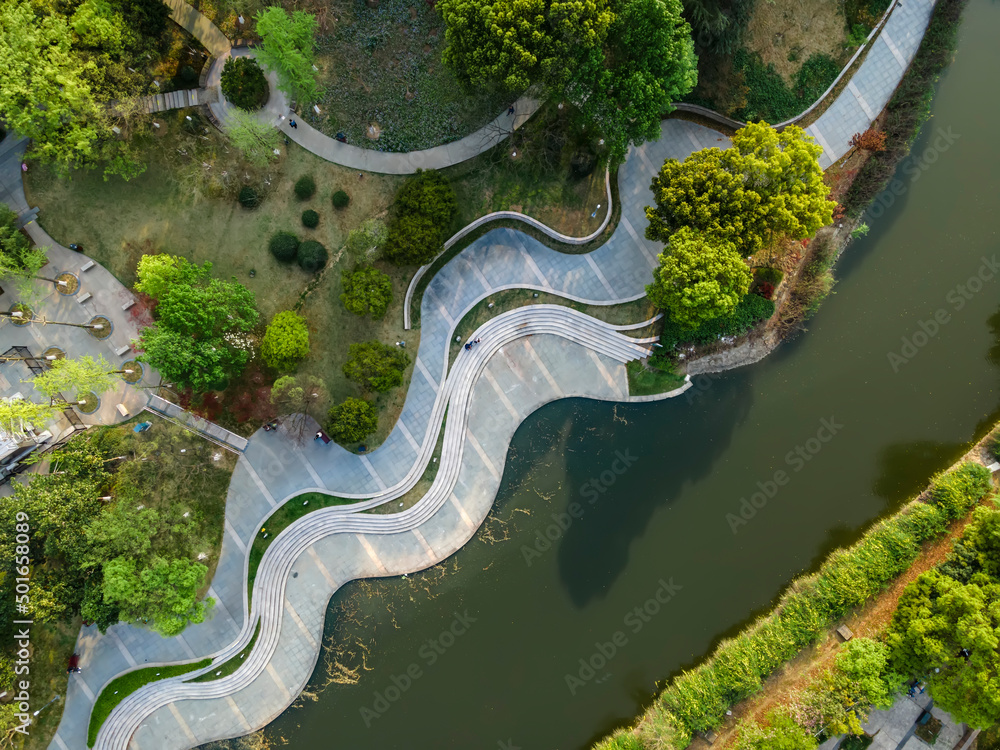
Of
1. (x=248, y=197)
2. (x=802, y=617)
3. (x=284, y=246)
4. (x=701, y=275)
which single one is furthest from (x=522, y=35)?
(x=802, y=617)

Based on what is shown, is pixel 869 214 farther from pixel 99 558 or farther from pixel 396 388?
pixel 99 558

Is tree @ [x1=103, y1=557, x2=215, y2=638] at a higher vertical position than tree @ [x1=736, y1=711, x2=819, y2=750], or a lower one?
higher

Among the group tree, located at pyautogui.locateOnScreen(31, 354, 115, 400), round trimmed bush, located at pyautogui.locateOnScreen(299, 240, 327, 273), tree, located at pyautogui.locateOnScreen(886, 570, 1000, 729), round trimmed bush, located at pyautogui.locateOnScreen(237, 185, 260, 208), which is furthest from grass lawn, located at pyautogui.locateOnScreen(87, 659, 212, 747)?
tree, located at pyautogui.locateOnScreen(886, 570, 1000, 729)

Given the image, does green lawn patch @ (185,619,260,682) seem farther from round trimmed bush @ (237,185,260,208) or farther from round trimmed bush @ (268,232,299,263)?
round trimmed bush @ (237,185,260,208)

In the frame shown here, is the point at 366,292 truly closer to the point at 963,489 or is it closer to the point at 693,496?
the point at 693,496

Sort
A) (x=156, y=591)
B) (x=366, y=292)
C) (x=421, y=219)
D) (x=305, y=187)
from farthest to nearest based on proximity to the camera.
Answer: (x=305, y=187), (x=366, y=292), (x=421, y=219), (x=156, y=591)

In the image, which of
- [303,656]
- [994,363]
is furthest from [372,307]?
[994,363]
